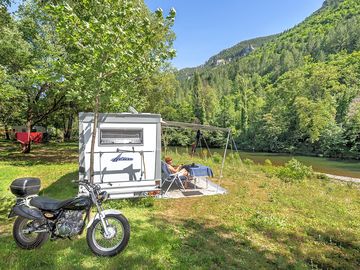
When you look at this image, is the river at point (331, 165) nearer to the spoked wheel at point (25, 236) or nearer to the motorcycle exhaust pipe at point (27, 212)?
the spoked wheel at point (25, 236)

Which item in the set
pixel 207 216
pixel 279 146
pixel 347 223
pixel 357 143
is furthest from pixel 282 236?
pixel 279 146

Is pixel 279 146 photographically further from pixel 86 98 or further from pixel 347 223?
pixel 86 98

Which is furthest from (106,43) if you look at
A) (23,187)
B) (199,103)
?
(199,103)

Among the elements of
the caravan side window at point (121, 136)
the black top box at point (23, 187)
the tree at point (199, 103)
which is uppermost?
the tree at point (199, 103)

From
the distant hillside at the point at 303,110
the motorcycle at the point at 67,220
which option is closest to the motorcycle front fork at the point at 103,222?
the motorcycle at the point at 67,220

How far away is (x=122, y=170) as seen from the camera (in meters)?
7.33

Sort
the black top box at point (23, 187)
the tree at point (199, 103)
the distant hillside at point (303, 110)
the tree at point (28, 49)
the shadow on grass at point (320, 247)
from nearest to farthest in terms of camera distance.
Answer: the black top box at point (23, 187), the shadow on grass at point (320, 247), the tree at point (28, 49), the distant hillside at point (303, 110), the tree at point (199, 103)

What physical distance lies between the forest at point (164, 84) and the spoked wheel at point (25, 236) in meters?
2.79

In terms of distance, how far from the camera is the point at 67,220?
3.90 meters

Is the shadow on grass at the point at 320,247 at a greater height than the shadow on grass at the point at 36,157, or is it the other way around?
the shadow on grass at the point at 36,157

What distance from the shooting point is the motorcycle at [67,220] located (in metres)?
3.89

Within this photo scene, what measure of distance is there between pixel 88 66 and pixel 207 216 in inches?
172

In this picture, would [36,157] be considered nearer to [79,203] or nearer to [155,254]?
[79,203]

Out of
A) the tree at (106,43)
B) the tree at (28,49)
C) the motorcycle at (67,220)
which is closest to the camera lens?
the motorcycle at (67,220)
